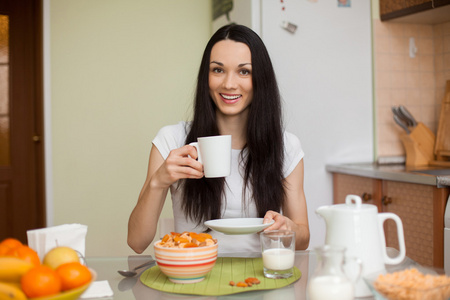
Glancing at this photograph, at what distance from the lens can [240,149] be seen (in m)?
1.69

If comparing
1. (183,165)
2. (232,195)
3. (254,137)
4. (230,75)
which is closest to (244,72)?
(230,75)

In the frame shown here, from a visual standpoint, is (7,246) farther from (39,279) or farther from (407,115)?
(407,115)

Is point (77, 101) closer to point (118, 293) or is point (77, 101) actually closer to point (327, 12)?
point (327, 12)

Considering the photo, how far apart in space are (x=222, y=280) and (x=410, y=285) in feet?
1.25

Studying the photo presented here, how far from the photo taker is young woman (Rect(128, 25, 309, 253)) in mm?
1568

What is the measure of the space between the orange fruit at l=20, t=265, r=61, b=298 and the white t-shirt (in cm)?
88

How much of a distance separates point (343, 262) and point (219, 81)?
93cm

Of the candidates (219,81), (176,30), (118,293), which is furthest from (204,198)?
(176,30)

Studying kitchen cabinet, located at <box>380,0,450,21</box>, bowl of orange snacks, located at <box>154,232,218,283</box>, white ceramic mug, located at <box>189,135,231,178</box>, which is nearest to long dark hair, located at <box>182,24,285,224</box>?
white ceramic mug, located at <box>189,135,231,178</box>

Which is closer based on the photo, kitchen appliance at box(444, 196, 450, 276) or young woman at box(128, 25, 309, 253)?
young woman at box(128, 25, 309, 253)

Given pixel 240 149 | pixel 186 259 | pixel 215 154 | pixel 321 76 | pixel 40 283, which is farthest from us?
pixel 321 76

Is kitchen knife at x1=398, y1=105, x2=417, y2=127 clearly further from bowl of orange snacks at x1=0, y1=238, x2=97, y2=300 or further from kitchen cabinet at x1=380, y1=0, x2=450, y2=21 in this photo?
bowl of orange snacks at x1=0, y1=238, x2=97, y2=300

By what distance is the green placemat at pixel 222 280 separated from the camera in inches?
36.2

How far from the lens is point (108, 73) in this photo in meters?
3.12
